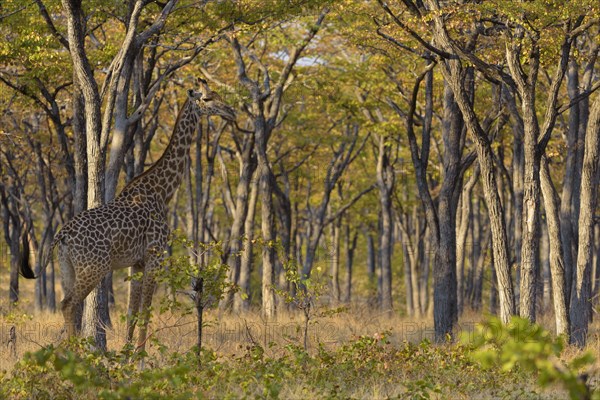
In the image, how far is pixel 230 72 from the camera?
95.9 feet

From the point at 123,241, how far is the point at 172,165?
1691mm

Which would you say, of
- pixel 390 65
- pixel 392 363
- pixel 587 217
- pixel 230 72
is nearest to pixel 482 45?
pixel 587 217

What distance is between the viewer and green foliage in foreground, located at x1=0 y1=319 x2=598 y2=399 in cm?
805

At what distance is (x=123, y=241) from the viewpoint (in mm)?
12461

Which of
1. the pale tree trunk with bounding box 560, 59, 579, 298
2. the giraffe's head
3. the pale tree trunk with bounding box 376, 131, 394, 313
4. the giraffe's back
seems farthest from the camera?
the pale tree trunk with bounding box 376, 131, 394, 313

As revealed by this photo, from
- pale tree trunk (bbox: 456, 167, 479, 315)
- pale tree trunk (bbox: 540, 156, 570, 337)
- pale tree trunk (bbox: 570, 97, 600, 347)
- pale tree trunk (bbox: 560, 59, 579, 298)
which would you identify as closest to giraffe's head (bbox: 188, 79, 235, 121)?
pale tree trunk (bbox: 540, 156, 570, 337)

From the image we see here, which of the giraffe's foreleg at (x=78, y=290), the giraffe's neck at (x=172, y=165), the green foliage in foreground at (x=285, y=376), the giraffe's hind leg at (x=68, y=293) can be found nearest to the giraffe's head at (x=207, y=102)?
the giraffe's neck at (x=172, y=165)

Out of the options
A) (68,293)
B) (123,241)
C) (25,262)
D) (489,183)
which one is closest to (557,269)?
(489,183)

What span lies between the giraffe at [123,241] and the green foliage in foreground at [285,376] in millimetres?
1302

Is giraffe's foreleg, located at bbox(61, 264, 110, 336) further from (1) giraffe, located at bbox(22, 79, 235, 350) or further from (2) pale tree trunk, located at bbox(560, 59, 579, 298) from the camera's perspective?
(2) pale tree trunk, located at bbox(560, 59, 579, 298)

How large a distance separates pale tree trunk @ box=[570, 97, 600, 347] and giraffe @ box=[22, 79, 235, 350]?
722 centimetres

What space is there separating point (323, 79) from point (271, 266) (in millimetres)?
5709

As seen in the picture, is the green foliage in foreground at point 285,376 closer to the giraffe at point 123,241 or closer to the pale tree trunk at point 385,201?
the giraffe at point 123,241

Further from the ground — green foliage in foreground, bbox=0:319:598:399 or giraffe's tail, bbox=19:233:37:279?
giraffe's tail, bbox=19:233:37:279
